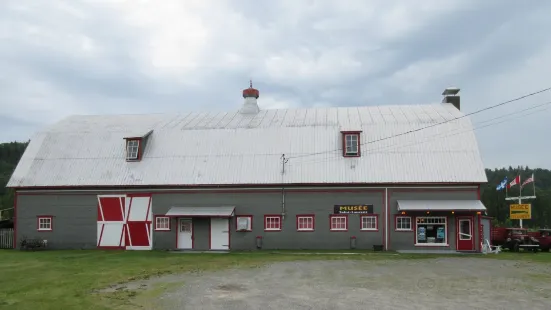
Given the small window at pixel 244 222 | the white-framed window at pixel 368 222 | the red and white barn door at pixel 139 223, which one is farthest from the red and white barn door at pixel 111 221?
the white-framed window at pixel 368 222

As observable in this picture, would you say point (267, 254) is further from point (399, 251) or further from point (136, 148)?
point (136, 148)

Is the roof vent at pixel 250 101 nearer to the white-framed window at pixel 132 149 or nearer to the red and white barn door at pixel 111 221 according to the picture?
the white-framed window at pixel 132 149

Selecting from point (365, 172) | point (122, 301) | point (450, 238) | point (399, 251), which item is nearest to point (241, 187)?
point (365, 172)

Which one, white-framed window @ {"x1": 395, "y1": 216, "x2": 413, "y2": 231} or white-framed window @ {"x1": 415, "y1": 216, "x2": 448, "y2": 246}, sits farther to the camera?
white-framed window @ {"x1": 395, "y1": 216, "x2": 413, "y2": 231}

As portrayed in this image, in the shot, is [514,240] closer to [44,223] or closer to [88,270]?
[88,270]

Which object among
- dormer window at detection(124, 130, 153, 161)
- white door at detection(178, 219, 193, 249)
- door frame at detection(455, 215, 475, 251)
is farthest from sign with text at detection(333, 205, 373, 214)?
dormer window at detection(124, 130, 153, 161)

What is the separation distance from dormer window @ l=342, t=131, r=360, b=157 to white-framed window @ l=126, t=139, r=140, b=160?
550 inches

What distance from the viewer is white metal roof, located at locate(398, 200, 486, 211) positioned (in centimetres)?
2817

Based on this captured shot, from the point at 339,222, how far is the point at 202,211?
8514mm

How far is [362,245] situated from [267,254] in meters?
6.14

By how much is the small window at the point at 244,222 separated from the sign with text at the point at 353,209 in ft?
17.5

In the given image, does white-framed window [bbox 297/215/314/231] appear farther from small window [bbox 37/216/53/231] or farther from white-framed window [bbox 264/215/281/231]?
small window [bbox 37/216/53/231]

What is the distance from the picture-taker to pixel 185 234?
31328 mm

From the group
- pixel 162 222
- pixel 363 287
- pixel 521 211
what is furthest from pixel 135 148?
pixel 521 211
